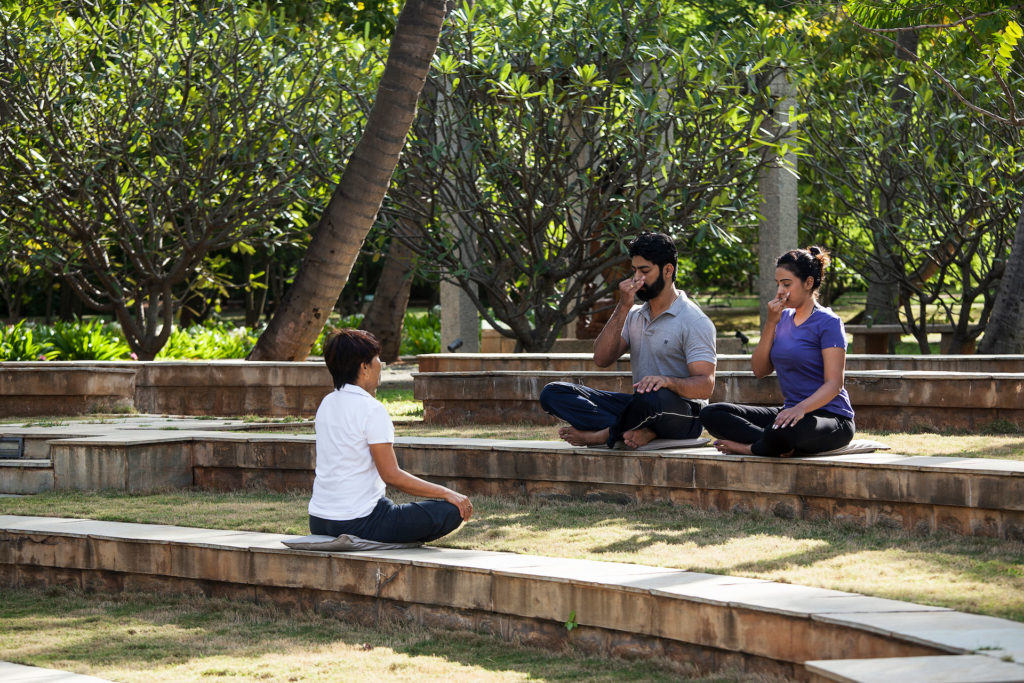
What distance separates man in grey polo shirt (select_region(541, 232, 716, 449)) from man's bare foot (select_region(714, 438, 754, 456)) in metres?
0.32

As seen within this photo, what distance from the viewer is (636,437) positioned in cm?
752

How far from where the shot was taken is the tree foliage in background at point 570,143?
12867 millimetres

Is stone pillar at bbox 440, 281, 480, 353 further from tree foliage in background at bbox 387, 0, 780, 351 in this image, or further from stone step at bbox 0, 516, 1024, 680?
stone step at bbox 0, 516, 1024, 680

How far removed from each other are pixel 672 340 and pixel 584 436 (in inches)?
33.1

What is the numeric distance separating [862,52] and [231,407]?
45.3 feet

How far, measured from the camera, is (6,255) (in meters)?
15.9

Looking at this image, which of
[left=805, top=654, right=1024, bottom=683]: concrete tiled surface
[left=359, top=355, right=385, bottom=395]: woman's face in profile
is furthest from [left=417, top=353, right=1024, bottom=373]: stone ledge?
[left=805, top=654, right=1024, bottom=683]: concrete tiled surface

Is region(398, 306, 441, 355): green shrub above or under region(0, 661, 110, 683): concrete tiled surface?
above

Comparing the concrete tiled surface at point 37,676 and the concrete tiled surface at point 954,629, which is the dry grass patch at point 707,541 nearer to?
the concrete tiled surface at point 954,629

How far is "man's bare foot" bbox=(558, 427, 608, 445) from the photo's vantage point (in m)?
7.71

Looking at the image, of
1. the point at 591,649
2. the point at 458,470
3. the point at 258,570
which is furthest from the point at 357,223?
the point at 591,649

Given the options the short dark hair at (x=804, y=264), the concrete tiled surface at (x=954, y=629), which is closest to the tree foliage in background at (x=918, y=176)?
the short dark hair at (x=804, y=264)

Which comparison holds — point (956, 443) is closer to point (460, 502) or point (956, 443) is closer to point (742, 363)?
point (742, 363)

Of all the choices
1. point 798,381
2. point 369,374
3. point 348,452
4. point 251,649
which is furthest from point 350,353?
point 798,381
